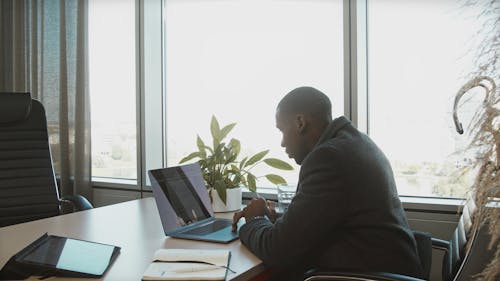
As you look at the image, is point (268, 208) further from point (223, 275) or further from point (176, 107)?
point (176, 107)

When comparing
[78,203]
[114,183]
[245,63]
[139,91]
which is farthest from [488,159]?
[114,183]

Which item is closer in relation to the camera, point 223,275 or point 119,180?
point 223,275

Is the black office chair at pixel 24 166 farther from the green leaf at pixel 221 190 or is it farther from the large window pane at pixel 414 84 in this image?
the large window pane at pixel 414 84

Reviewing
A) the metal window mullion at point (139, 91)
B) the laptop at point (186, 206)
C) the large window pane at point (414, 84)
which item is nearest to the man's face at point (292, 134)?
the laptop at point (186, 206)

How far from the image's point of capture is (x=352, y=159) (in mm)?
1390

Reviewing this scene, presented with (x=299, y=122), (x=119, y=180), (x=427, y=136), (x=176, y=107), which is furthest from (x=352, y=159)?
(x=119, y=180)

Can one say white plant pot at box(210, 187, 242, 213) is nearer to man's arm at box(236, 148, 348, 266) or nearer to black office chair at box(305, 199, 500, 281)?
man's arm at box(236, 148, 348, 266)

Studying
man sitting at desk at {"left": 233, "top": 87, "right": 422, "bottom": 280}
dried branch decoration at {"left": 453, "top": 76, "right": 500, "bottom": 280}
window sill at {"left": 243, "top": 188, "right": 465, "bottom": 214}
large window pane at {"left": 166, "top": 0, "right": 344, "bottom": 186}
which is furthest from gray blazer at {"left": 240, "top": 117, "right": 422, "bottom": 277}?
large window pane at {"left": 166, "top": 0, "right": 344, "bottom": 186}

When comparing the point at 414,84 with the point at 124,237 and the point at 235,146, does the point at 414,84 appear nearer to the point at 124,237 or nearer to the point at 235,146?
the point at 235,146

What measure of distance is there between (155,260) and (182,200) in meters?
0.47

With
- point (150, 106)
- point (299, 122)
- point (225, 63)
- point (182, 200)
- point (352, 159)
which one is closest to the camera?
point (352, 159)

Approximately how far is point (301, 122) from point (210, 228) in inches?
22.7

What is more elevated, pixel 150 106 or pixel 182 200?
pixel 150 106

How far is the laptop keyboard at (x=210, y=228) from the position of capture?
1.70 m
